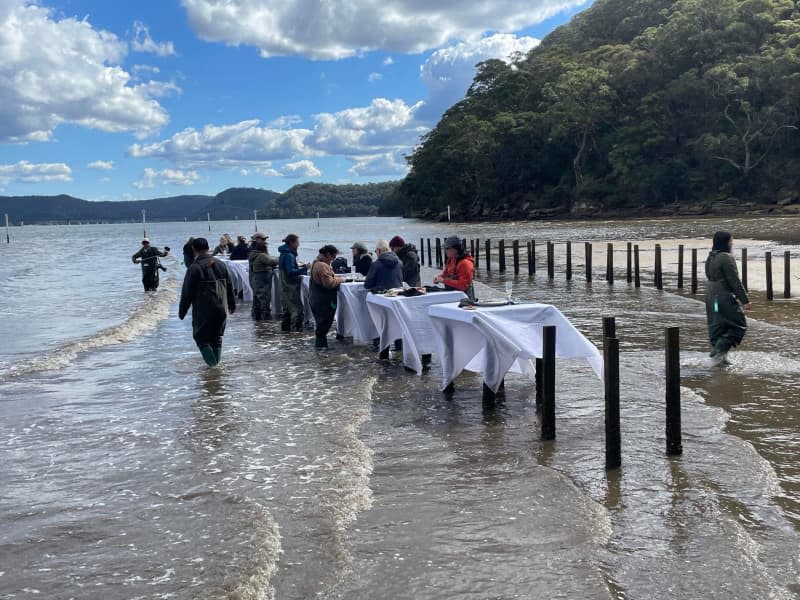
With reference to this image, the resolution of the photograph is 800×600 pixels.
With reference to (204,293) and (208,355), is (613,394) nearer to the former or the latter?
(204,293)

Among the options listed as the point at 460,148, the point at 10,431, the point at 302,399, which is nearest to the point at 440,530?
the point at 302,399

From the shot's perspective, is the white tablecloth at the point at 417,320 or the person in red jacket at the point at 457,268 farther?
the person in red jacket at the point at 457,268

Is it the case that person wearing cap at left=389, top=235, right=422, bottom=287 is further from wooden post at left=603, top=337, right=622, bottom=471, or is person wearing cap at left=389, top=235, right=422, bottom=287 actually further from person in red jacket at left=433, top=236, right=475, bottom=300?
wooden post at left=603, top=337, right=622, bottom=471

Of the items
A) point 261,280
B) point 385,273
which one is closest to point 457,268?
point 385,273

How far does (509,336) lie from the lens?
820 cm

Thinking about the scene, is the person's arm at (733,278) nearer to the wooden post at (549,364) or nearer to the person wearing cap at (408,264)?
the wooden post at (549,364)

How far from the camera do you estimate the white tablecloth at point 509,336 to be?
27.1 feet

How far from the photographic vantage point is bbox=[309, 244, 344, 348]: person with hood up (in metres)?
12.9

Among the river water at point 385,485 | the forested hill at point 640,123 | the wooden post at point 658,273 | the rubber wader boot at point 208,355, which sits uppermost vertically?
the forested hill at point 640,123

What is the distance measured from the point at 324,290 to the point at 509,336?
5492mm

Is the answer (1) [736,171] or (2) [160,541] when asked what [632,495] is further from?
(1) [736,171]

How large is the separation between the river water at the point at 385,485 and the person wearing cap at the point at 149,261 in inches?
569

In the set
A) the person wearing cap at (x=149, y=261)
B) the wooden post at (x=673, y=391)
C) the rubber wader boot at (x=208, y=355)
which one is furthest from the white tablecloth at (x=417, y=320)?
the person wearing cap at (x=149, y=261)

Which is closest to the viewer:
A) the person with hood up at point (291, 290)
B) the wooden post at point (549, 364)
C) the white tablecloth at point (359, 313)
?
the wooden post at point (549, 364)
